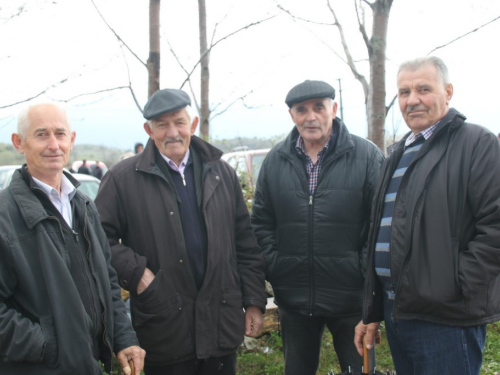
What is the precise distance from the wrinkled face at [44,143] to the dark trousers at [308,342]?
1.68m

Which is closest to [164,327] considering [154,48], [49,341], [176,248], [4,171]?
[176,248]

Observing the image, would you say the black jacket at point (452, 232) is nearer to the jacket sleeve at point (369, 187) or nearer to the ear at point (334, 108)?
the jacket sleeve at point (369, 187)

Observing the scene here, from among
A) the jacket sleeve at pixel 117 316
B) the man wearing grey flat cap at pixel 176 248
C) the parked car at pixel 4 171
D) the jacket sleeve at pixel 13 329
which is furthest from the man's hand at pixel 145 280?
the parked car at pixel 4 171

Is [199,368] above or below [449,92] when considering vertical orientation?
below

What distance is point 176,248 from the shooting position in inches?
107

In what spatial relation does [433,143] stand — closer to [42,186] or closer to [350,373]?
[350,373]

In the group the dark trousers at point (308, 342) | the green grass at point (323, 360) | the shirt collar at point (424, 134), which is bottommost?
the green grass at point (323, 360)

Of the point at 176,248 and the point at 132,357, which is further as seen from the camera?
the point at 176,248

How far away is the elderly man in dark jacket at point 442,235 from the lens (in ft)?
7.22

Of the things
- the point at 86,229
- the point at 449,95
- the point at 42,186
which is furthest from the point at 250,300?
the point at 449,95

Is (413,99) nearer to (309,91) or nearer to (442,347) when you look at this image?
(309,91)

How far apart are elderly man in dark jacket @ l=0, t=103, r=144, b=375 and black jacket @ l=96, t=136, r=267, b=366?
28 cm

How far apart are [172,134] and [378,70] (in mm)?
2570

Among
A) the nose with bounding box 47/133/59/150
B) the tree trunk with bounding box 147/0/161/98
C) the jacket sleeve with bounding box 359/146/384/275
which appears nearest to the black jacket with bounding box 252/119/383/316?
the jacket sleeve with bounding box 359/146/384/275
